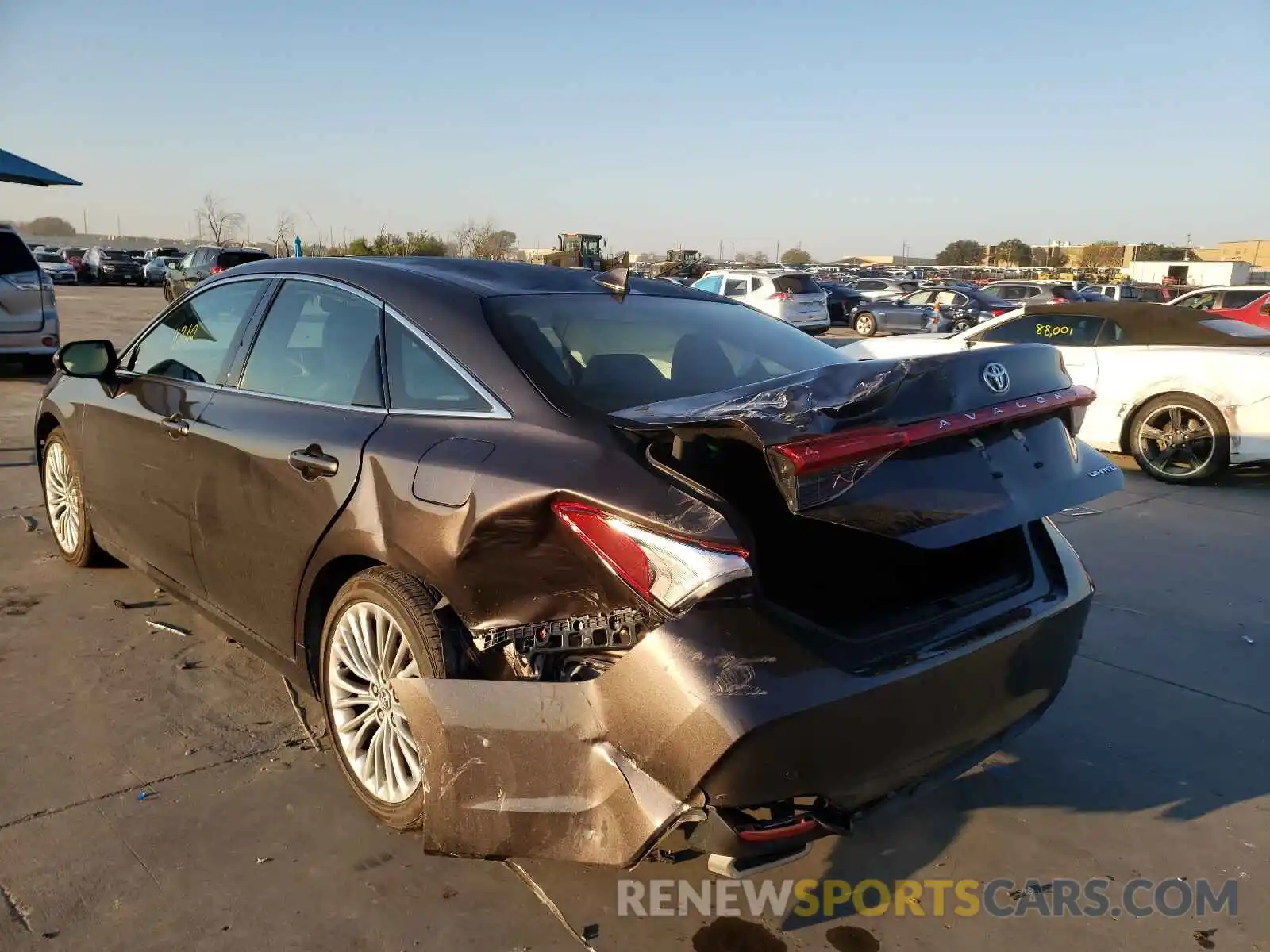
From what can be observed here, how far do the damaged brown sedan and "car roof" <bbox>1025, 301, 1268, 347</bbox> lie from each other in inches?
249

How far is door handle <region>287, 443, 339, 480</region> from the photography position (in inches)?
112

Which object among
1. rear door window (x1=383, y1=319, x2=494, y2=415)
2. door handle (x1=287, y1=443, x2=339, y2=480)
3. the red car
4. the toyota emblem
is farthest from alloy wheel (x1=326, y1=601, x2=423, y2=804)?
the red car

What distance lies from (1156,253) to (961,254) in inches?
1003

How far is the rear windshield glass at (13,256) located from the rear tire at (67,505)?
795cm

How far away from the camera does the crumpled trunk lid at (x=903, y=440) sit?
6.84 feet

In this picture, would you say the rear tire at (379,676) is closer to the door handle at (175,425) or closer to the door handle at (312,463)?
the door handle at (312,463)

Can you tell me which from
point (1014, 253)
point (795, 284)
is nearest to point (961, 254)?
point (1014, 253)

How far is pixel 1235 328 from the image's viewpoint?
8.24m

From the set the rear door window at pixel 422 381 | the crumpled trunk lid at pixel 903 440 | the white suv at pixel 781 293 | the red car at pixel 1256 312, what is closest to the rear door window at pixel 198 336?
the rear door window at pixel 422 381

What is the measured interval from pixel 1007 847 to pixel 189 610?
3.58m

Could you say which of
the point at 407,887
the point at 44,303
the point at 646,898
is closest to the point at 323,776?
the point at 407,887

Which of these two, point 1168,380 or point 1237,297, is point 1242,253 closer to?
point 1237,297

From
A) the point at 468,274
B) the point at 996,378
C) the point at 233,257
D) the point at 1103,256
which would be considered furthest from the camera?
the point at 1103,256

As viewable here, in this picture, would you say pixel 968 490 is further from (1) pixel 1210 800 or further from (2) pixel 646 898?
(1) pixel 1210 800
